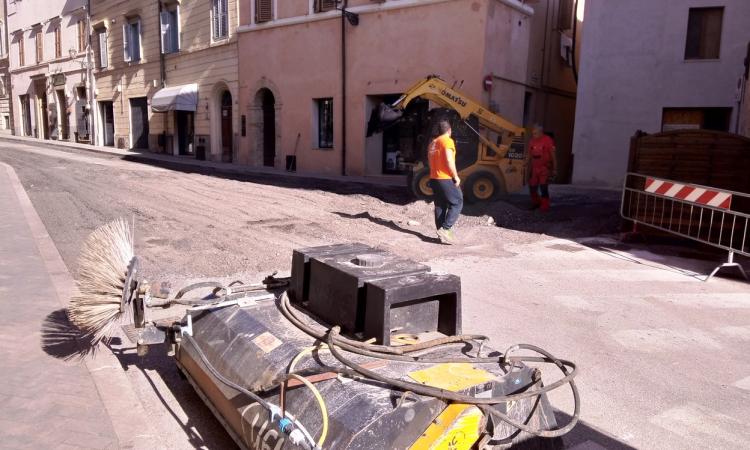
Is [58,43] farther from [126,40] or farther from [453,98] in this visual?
[453,98]

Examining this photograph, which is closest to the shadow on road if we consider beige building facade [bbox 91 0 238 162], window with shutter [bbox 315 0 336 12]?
window with shutter [bbox 315 0 336 12]

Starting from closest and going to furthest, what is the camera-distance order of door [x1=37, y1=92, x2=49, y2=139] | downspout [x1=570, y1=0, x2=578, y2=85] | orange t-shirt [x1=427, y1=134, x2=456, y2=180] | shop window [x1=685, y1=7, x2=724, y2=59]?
orange t-shirt [x1=427, y1=134, x2=456, y2=180] < shop window [x1=685, y1=7, x2=724, y2=59] < downspout [x1=570, y1=0, x2=578, y2=85] < door [x1=37, y1=92, x2=49, y2=139]

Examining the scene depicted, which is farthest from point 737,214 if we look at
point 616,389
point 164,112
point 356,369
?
point 164,112

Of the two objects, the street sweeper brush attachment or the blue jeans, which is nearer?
the street sweeper brush attachment

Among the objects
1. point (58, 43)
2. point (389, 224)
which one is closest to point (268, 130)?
point (389, 224)

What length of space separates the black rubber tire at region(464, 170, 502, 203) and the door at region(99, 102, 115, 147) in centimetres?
2597

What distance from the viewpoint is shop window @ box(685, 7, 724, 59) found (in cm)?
1659

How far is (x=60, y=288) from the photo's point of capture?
19.2 ft

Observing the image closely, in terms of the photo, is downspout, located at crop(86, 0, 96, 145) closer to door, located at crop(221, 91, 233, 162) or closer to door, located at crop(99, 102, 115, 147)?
door, located at crop(99, 102, 115, 147)

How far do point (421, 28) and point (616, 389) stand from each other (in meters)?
15.3

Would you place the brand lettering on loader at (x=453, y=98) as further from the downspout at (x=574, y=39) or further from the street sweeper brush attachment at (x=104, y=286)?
the downspout at (x=574, y=39)

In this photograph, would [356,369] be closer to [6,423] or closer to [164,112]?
[6,423]

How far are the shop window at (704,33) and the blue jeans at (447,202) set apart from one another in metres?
12.3

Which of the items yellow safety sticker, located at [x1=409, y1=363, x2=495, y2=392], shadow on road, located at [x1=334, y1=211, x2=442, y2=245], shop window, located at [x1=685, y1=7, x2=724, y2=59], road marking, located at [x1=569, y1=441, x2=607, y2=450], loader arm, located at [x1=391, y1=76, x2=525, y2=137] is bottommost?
road marking, located at [x1=569, y1=441, x2=607, y2=450]
